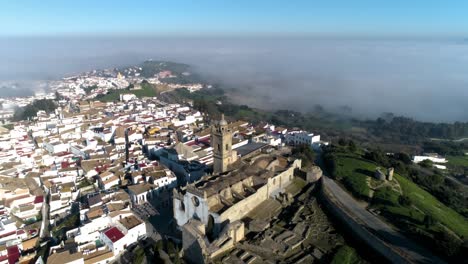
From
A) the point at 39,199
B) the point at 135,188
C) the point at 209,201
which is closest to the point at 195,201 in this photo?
the point at 209,201

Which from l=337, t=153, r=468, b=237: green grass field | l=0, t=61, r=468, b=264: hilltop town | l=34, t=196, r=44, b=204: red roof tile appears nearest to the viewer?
l=0, t=61, r=468, b=264: hilltop town

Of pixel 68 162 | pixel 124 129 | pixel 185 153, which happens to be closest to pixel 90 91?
pixel 124 129

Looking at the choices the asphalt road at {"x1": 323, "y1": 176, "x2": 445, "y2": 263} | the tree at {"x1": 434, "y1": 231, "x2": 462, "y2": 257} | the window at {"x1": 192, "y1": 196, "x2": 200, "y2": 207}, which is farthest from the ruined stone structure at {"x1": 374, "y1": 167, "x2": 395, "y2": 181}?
the window at {"x1": 192, "y1": 196, "x2": 200, "y2": 207}

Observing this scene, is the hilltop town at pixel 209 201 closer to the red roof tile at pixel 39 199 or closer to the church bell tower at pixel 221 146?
the church bell tower at pixel 221 146

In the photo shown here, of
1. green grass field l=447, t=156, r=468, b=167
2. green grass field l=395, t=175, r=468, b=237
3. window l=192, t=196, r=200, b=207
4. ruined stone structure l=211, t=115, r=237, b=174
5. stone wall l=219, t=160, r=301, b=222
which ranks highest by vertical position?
ruined stone structure l=211, t=115, r=237, b=174

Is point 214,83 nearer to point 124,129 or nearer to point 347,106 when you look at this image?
point 347,106

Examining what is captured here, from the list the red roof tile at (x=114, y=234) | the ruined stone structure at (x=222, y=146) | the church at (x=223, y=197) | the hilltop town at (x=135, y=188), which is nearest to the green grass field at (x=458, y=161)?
the hilltop town at (x=135, y=188)

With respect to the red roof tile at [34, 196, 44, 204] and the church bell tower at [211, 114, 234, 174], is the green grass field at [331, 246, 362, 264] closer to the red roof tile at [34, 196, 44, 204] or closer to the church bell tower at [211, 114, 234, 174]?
the church bell tower at [211, 114, 234, 174]
